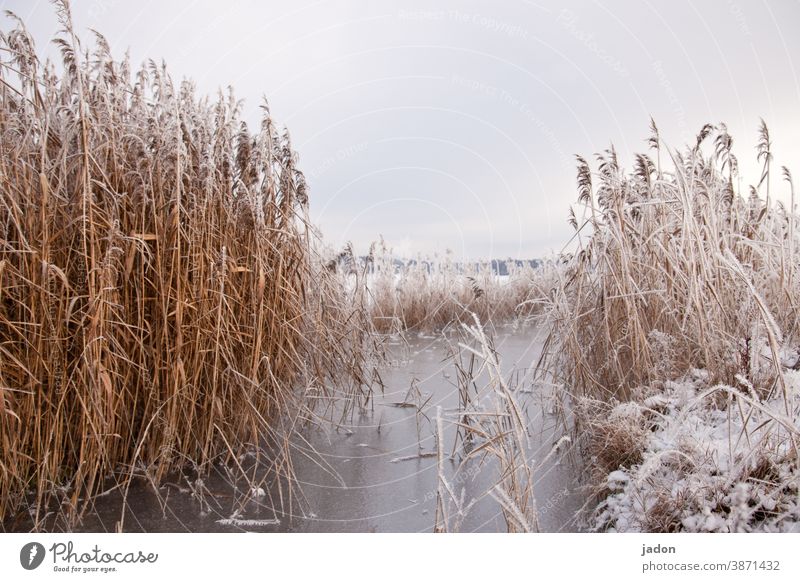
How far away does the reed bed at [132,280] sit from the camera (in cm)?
146

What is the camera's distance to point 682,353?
1.89 m

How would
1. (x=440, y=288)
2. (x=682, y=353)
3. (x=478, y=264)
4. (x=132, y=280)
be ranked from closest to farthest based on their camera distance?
1. (x=132, y=280)
2. (x=682, y=353)
3. (x=440, y=288)
4. (x=478, y=264)

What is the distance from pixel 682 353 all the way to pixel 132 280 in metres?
2.00

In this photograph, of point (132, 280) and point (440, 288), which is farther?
point (440, 288)

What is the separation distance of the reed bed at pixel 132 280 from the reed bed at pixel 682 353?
1.07 metres

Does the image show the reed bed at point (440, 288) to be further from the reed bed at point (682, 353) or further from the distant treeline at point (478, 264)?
the reed bed at point (682, 353)

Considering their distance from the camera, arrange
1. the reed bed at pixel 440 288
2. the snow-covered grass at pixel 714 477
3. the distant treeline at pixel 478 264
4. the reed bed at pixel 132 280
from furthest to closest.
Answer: the distant treeline at pixel 478 264 → the reed bed at pixel 440 288 → the reed bed at pixel 132 280 → the snow-covered grass at pixel 714 477

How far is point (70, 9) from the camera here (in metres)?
1.52

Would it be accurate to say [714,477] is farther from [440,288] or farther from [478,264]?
[478,264]

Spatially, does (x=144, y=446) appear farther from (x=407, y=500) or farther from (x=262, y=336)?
(x=407, y=500)

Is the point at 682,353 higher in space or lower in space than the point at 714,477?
higher

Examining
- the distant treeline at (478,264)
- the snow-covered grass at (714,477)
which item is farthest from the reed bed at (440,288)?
the snow-covered grass at (714,477)

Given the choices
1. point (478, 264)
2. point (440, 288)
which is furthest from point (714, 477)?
point (478, 264)

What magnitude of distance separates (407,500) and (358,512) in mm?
169
